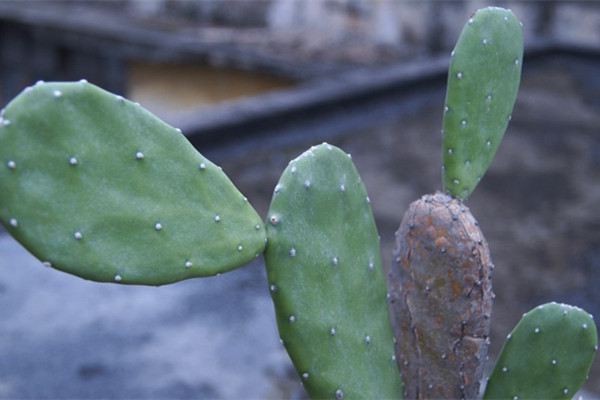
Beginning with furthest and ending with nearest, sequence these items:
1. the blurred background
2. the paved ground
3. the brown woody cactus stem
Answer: the blurred background, the paved ground, the brown woody cactus stem

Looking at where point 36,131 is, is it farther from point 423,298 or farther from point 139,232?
point 423,298

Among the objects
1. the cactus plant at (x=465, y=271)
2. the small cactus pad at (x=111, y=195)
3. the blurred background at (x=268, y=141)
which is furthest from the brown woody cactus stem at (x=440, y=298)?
the blurred background at (x=268, y=141)

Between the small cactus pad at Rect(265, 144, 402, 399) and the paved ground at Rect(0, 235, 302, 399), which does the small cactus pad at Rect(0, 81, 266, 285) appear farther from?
the paved ground at Rect(0, 235, 302, 399)

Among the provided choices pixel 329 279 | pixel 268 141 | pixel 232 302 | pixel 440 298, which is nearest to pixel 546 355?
pixel 440 298

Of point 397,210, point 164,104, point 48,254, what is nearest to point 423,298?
point 48,254

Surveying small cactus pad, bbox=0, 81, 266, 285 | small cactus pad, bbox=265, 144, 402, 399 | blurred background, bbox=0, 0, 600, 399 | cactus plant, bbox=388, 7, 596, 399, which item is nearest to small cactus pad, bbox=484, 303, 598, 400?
cactus plant, bbox=388, 7, 596, 399

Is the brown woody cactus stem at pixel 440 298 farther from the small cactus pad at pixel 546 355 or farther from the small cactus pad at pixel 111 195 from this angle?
the small cactus pad at pixel 111 195
